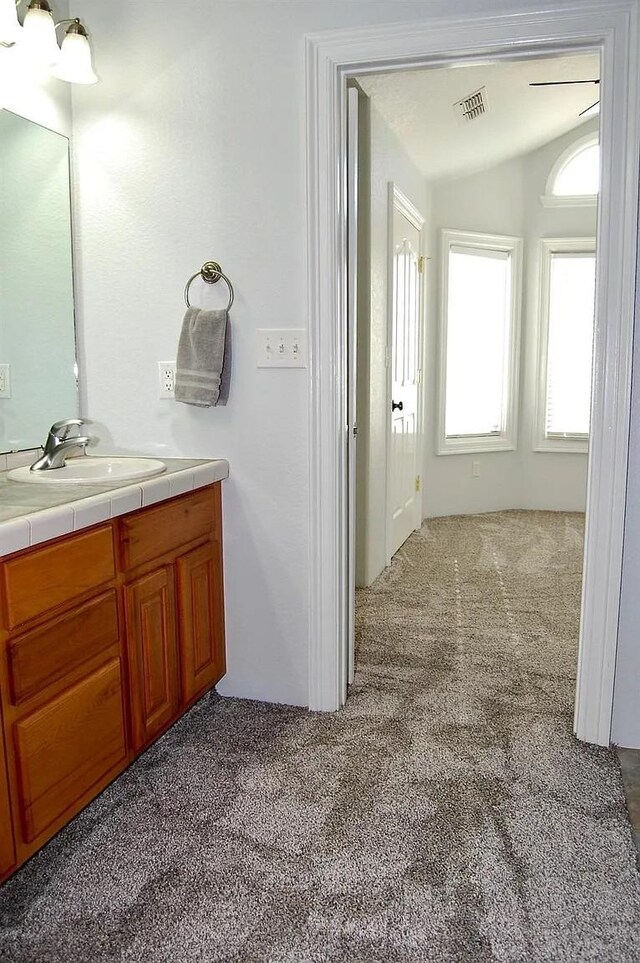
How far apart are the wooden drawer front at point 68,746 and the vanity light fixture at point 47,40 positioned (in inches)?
66.2

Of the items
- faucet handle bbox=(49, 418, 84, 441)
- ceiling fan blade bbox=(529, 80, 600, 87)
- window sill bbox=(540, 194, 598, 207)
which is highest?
ceiling fan blade bbox=(529, 80, 600, 87)

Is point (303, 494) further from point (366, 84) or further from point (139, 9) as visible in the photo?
point (366, 84)

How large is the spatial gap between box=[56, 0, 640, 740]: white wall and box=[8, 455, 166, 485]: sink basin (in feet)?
0.54

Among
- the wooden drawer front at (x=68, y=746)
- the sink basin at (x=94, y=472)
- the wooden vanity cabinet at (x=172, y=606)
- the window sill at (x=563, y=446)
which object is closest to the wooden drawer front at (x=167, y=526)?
the wooden vanity cabinet at (x=172, y=606)

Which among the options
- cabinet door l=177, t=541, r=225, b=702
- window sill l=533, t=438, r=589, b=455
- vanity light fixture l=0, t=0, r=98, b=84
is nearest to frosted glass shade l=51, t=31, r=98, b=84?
vanity light fixture l=0, t=0, r=98, b=84

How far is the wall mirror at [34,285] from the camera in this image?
2.16 m

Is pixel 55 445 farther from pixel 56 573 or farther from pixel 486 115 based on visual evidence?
pixel 486 115

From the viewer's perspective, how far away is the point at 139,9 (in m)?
2.22

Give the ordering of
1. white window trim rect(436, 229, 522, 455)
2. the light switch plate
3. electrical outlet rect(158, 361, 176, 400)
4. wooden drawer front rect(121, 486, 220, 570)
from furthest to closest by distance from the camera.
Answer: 1. white window trim rect(436, 229, 522, 455)
2. electrical outlet rect(158, 361, 176, 400)
3. the light switch plate
4. wooden drawer front rect(121, 486, 220, 570)

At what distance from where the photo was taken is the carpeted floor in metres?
1.42

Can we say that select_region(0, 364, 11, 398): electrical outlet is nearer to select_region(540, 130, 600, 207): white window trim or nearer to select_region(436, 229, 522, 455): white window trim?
select_region(436, 229, 522, 455): white window trim

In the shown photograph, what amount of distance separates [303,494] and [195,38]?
142 centimetres

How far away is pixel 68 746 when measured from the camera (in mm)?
1618

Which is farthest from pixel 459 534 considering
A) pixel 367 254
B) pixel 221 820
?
pixel 221 820
